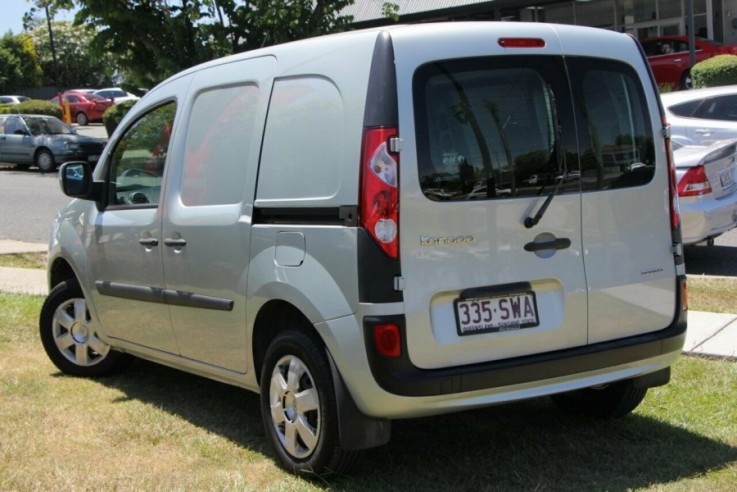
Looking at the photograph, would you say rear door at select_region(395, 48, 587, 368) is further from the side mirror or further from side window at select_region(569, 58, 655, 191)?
the side mirror

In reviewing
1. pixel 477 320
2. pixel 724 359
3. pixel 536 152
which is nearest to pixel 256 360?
pixel 477 320

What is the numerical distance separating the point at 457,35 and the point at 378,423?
1709mm

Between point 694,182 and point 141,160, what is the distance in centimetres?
581

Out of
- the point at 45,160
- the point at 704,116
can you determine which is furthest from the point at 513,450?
the point at 45,160

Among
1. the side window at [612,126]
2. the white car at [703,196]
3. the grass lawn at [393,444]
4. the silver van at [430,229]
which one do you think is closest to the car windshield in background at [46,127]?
the white car at [703,196]

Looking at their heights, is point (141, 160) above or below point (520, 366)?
above

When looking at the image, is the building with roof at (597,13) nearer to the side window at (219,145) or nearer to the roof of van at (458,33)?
the side window at (219,145)

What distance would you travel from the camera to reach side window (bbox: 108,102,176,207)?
223 inches

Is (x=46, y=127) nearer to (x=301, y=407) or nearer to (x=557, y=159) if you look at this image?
(x=301, y=407)

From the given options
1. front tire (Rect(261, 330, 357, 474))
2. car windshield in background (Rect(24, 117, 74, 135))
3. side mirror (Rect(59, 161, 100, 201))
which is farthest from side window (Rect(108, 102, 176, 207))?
A: car windshield in background (Rect(24, 117, 74, 135))

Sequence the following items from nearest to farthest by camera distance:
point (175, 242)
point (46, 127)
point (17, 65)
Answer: point (175, 242), point (46, 127), point (17, 65)

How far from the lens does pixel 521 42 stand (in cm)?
443

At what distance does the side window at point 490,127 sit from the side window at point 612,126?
0.36 ft

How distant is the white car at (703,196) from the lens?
959 cm
